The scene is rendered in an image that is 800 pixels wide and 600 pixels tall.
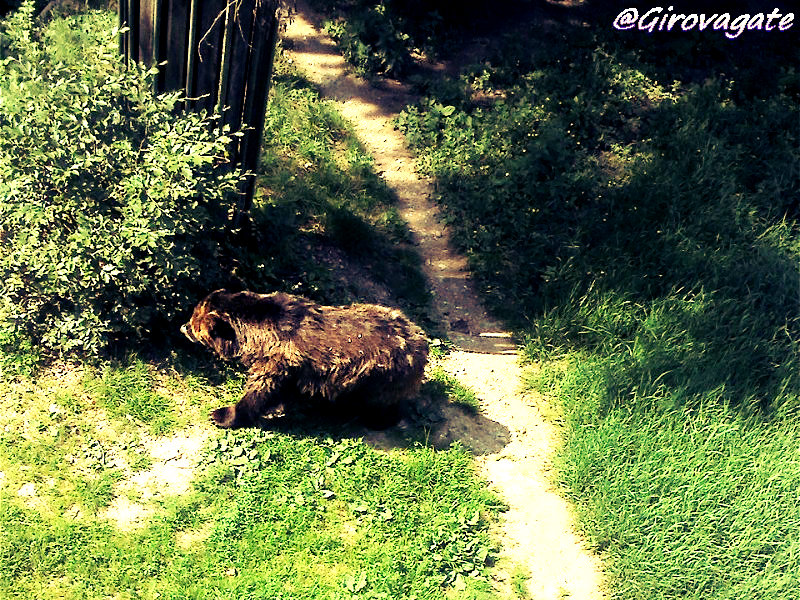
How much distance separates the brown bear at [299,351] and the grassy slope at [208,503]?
14.2 inches

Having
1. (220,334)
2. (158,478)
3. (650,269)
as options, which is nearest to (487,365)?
(650,269)

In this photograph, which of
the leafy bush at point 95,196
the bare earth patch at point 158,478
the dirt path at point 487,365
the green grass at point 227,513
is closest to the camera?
the green grass at point 227,513

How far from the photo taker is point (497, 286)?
333 inches

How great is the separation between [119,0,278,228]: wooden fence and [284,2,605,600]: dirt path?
2.61 metres

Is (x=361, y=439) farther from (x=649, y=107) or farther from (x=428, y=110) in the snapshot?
(x=649, y=107)

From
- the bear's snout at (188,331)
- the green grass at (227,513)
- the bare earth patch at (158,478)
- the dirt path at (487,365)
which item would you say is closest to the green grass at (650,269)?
the dirt path at (487,365)

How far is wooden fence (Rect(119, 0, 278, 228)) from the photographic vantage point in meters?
6.45

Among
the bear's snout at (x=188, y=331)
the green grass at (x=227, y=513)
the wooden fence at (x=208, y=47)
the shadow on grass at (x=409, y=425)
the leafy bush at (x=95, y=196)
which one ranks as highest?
the wooden fence at (x=208, y=47)

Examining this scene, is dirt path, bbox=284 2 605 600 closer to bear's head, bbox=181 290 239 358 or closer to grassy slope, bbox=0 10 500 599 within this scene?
grassy slope, bbox=0 10 500 599

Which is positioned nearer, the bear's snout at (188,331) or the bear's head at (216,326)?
the bear's head at (216,326)

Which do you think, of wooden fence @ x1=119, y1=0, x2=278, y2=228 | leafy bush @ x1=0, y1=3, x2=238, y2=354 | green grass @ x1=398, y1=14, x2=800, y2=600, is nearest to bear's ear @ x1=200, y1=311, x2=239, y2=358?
leafy bush @ x1=0, y1=3, x2=238, y2=354

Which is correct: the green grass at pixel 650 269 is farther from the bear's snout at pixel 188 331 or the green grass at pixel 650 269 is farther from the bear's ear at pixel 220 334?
the bear's snout at pixel 188 331

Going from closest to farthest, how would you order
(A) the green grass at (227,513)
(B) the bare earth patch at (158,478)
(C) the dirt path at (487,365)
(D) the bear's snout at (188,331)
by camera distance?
(A) the green grass at (227,513)
(B) the bare earth patch at (158,478)
(C) the dirt path at (487,365)
(D) the bear's snout at (188,331)

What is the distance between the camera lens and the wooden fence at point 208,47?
6449 millimetres
